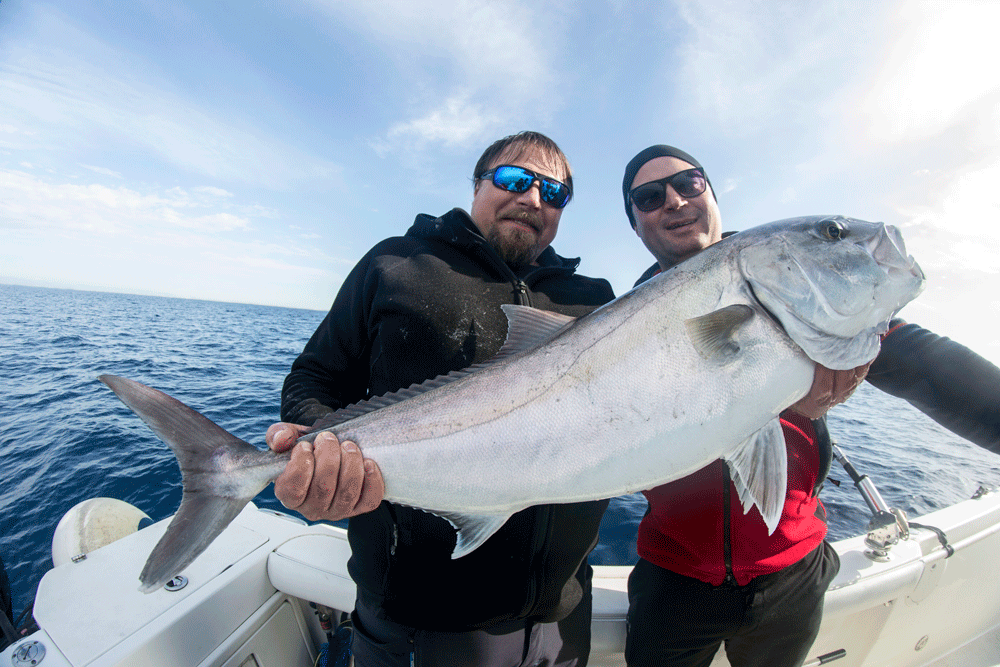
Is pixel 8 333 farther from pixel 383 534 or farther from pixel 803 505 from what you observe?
pixel 803 505

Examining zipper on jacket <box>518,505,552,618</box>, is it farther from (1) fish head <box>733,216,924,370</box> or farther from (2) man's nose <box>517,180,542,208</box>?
(2) man's nose <box>517,180,542,208</box>

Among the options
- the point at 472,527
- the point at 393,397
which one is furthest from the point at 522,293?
the point at 472,527

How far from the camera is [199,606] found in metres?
2.56

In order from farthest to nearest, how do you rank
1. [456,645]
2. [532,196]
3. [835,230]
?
[532,196] → [456,645] → [835,230]

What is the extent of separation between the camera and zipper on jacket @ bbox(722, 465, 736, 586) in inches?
96.7

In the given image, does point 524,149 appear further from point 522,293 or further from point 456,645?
point 456,645

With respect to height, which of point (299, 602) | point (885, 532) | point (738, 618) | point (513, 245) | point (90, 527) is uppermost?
point (513, 245)

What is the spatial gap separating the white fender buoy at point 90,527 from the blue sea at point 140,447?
2.70 m

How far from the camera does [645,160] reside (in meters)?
3.55

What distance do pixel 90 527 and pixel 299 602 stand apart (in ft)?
5.49

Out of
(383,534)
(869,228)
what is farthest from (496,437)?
(869,228)

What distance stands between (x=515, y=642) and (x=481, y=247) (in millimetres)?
2320

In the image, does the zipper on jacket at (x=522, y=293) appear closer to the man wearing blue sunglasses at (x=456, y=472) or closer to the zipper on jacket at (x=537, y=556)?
the man wearing blue sunglasses at (x=456, y=472)

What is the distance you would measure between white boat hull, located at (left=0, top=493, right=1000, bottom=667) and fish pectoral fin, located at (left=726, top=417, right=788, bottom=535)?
178 cm
